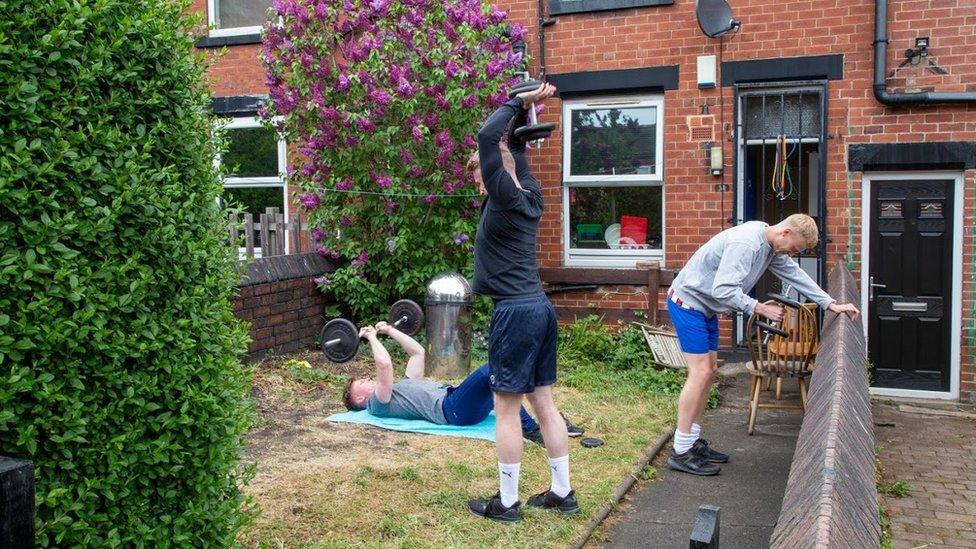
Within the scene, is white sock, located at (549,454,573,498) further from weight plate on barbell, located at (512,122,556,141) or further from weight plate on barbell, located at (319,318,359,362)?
weight plate on barbell, located at (319,318,359,362)

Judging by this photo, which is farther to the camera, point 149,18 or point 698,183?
point 698,183

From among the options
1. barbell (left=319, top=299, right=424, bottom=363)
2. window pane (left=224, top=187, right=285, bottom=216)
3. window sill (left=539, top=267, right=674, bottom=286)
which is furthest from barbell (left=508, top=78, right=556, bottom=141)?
window pane (left=224, top=187, right=285, bottom=216)

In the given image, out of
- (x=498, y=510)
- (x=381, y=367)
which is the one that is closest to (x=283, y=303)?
(x=381, y=367)

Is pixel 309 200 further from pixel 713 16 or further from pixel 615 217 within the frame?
pixel 713 16

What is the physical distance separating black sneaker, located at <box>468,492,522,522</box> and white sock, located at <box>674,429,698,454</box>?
159cm

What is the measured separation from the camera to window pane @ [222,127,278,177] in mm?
11602

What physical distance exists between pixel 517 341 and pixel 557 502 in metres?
1.01

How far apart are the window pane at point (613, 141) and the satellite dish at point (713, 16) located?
104 cm

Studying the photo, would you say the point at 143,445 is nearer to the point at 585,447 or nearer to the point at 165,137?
the point at 165,137

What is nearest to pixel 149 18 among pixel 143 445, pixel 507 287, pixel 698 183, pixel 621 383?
pixel 143 445

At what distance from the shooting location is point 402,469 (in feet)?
18.3

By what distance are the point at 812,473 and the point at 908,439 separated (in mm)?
5941

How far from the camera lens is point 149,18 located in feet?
9.55

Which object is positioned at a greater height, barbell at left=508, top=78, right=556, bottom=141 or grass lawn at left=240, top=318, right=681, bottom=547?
barbell at left=508, top=78, right=556, bottom=141
